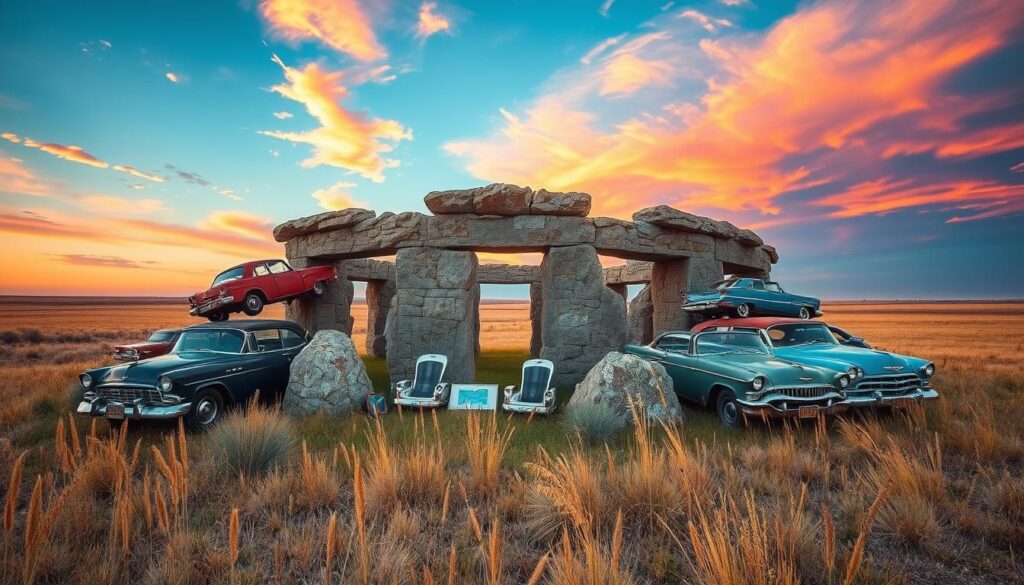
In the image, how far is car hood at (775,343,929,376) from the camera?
5992 mm

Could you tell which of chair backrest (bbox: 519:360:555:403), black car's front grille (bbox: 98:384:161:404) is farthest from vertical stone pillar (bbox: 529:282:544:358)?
black car's front grille (bbox: 98:384:161:404)

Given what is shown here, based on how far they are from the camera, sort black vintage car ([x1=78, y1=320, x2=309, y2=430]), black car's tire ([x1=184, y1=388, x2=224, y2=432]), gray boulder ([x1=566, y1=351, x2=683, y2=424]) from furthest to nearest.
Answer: gray boulder ([x1=566, y1=351, x2=683, y2=424]), black car's tire ([x1=184, y1=388, x2=224, y2=432]), black vintage car ([x1=78, y1=320, x2=309, y2=430])

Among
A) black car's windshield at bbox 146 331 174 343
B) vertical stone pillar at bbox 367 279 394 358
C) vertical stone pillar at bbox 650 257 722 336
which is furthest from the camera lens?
vertical stone pillar at bbox 367 279 394 358

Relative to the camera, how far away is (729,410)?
629 centimetres

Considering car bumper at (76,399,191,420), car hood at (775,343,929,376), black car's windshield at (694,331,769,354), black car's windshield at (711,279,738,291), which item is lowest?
car bumper at (76,399,191,420)

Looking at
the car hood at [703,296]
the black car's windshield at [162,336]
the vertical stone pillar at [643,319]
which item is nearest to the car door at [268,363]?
the black car's windshield at [162,336]

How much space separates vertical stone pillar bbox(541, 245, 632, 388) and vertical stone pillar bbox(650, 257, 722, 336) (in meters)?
1.75

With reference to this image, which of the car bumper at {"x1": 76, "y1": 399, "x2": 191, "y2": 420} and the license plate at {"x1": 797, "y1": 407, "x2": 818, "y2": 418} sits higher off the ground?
the license plate at {"x1": 797, "y1": 407, "x2": 818, "y2": 418}

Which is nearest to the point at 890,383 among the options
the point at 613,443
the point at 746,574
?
the point at 613,443

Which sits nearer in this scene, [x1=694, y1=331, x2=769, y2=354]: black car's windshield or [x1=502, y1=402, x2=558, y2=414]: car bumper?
[x1=502, y1=402, x2=558, y2=414]: car bumper

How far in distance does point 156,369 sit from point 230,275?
356cm

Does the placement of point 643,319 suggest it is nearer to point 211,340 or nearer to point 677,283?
point 677,283

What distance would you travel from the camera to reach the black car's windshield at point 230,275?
29.3 ft

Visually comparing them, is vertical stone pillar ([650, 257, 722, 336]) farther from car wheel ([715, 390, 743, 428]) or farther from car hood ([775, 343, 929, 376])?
car wheel ([715, 390, 743, 428])
